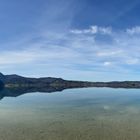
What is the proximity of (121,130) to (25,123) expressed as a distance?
12.8m

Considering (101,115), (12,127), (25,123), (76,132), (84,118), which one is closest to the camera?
(76,132)

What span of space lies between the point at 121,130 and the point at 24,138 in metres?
11.1

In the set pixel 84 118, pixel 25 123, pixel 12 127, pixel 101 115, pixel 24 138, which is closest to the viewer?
pixel 24 138

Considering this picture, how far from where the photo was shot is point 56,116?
43.4 m

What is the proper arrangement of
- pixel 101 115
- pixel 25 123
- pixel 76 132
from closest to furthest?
pixel 76 132
pixel 25 123
pixel 101 115

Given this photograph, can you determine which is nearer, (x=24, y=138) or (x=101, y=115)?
(x=24, y=138)

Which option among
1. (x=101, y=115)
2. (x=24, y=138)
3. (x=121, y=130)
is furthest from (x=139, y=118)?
(x=24, y=138)

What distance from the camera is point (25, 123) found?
3747 cm

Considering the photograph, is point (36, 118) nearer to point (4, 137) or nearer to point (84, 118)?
point (84, 118)

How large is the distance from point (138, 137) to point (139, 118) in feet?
40.8

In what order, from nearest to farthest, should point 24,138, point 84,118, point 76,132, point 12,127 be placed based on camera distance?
1. point 24,138
2. point 76,132
3. point 12,127
4. point 84,118

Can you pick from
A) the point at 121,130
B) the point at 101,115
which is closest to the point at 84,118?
the point at 101,115

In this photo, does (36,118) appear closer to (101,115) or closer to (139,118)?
(101,115)

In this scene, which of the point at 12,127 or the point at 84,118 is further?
the point at 84,118
